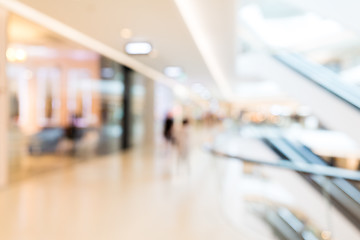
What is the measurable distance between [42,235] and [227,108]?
3754cm

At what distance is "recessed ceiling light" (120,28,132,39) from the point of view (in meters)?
5.58

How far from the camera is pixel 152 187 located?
5242mm

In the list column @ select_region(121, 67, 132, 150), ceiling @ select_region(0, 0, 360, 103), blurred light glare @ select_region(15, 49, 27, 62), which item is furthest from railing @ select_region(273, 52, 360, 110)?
blurred light glare @ select_region(15, 49, 27, 62)

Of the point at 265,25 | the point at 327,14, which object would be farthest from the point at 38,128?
the point at 265,25

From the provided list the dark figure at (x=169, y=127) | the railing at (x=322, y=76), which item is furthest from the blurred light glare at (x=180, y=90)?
the dark figure at (x=169, y=127)

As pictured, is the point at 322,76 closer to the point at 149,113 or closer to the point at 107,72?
the point at 107,72

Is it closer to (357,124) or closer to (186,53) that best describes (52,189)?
(186,53)

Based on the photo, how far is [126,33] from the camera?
580 centimetres

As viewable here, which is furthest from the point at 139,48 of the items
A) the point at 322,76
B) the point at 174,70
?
the point at 322,76

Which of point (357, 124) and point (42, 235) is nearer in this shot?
point (42, 235)

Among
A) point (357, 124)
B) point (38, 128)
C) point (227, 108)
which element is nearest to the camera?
point (38, 128)

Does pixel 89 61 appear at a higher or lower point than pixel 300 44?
lower

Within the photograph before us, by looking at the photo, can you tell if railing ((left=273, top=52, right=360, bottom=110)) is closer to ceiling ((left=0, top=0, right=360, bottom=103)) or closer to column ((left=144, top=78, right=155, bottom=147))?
ceiling ((left=0, top=0, right=360, bottom=103))

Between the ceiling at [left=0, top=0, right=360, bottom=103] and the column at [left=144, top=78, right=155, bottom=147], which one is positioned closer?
the ceiling at [left=0, top=0, right=360, bottom=103]
